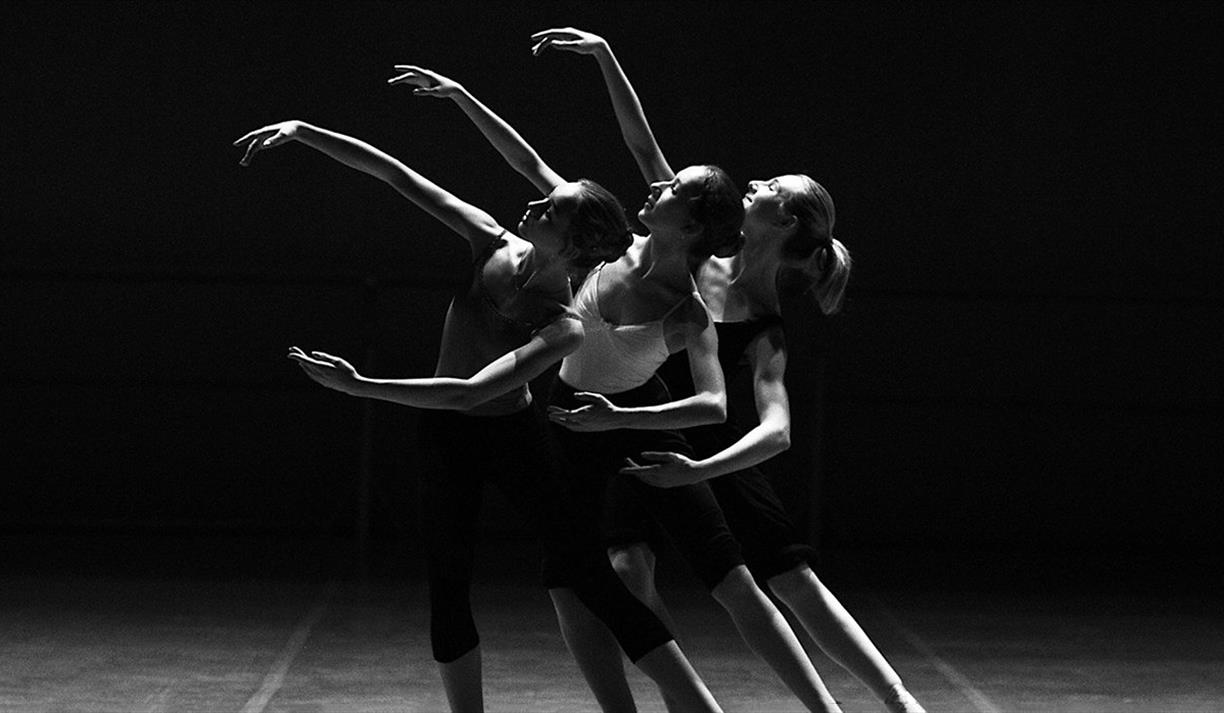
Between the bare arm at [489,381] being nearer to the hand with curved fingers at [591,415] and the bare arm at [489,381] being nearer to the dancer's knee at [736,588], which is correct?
the hand with curved fingers at [591,415]

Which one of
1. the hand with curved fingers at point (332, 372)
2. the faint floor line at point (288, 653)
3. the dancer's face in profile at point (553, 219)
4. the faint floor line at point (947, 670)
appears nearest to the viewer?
the hand with curved fingers at point (332, 372)

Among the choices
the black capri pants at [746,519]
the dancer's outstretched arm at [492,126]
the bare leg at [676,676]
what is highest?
the dancer's outstretched arm at [492,126]

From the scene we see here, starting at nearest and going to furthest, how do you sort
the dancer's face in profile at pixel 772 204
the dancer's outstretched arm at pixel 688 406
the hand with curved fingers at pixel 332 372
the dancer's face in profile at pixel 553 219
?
1. the hand with curved fingers at pixel 332 372
2. the dancer's outstretched arm at pixel 688 406
3. the dancer's face in profile at pixel 553 219
4. the dancer's face in profile at pixel 772 204

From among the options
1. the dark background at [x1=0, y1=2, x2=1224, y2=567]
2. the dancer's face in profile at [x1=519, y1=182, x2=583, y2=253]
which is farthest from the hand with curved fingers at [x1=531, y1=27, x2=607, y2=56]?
the dark background at [x1=0, y1=2, x2=1224, y2=567]

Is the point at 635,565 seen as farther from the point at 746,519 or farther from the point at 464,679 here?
the point at 464,679

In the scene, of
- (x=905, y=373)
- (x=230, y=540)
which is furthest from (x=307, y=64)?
(x=905, y=373)

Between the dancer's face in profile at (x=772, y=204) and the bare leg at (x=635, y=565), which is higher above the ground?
the dancer's face in profile at (x=772, y=204)

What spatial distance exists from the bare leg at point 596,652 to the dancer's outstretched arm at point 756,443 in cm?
35

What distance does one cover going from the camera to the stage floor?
442cm

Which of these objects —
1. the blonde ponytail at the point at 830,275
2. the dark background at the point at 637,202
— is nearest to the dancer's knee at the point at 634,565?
the blonde ponytail at the point at 830,275

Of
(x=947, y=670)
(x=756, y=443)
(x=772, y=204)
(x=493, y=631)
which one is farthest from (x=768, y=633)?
(x=493, y=631)

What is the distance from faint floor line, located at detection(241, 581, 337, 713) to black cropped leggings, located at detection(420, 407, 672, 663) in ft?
3.58

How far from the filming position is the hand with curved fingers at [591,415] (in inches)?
116

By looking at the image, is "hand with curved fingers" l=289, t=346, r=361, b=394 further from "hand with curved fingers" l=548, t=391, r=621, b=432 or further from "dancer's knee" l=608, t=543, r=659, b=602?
"dancer's knee" l=608, t=543, r=659, b=602
